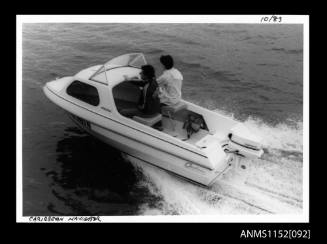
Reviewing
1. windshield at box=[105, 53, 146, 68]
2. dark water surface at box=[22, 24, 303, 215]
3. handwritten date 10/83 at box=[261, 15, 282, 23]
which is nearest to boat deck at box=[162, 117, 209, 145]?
dark water surface at box=[22, 24, 303, 215]

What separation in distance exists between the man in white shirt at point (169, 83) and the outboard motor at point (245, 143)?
1460 mm

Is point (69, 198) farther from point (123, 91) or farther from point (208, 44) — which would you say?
point (208, 44)

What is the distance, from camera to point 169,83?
304 inches

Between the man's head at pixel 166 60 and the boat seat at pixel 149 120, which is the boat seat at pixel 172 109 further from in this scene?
the man's head at pixel 166 60

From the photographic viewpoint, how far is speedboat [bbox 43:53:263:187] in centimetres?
729

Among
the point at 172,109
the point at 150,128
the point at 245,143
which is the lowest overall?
the point at 245,143

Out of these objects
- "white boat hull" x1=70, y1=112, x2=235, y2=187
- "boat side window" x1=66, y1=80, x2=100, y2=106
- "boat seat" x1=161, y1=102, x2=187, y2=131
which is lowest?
"white boat hull" x1=70, y1=112, x2=235, y2=187

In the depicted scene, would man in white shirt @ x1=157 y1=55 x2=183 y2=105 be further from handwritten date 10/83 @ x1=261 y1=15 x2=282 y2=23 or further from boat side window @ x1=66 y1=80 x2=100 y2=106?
handwritten date 10/83 @ x1=261 y1=15 x2=282 y2=23

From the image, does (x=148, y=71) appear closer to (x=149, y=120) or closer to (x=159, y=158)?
(x=149, y=120)

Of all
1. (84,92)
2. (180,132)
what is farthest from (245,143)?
(84,92)

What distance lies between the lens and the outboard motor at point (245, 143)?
7367 mm

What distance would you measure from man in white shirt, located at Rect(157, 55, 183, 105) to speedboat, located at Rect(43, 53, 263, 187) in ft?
0.68

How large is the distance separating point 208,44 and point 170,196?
26.6 ft

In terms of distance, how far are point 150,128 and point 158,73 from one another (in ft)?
17.2
